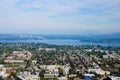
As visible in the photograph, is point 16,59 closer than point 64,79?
No

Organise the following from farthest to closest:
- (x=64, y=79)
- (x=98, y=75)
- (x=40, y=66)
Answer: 1. (x=40, y=66)
2. (x=98, y=75)
3. (x=64, y=79)

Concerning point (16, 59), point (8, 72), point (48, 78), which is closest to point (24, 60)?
point (16, 59)

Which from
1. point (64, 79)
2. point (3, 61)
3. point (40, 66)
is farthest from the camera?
point (3, 61)

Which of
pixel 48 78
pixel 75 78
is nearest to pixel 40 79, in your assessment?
pixel 48 78

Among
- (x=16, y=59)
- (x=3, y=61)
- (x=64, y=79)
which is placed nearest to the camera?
(x=64, y=79)

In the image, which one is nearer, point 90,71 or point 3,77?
point 3,77

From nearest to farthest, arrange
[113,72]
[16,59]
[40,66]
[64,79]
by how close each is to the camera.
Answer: [64,79], [113,72], [40,66], [16,59]

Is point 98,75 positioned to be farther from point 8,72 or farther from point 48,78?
point 8,72

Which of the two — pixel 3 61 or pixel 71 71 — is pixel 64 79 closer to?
pixel 71 71
